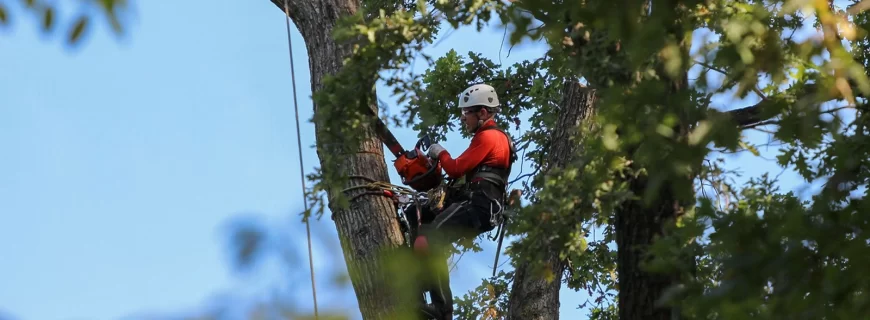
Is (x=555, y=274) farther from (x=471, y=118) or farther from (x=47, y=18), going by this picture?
(x=47, y=18)

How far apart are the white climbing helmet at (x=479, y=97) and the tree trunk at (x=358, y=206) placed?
0.94 m

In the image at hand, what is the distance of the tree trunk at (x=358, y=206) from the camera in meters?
6.40

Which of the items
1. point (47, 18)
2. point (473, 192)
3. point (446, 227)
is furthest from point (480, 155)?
point (47, 18)

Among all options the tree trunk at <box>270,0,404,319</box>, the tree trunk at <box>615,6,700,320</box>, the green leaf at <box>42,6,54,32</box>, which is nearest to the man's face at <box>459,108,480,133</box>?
the tree trunk at <box>270,0,404,319</box>

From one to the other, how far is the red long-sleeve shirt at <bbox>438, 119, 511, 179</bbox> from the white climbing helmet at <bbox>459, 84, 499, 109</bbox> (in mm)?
258

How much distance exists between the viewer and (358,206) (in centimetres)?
666

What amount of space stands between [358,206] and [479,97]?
Answer: 1.37 metres

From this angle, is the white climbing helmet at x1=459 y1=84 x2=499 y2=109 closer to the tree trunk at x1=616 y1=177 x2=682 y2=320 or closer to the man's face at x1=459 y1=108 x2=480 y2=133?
the man's face at x1=459 y1=108 x2=480 y2=133

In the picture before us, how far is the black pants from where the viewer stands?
6.93 metres

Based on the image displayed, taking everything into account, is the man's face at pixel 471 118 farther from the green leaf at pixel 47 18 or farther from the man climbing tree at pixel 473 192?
the green leaf at pixel 47 18

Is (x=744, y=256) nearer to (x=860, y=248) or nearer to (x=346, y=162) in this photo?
(x=860, y=248)

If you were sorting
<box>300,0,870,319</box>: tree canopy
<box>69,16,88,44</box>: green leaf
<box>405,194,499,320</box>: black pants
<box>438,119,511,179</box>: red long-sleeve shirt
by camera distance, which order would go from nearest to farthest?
<box>69,16,88,44</box>: green leaf → <box>300,0,870,319</box>: tree canopy → <box>405,194,499,320</box>: black pants → <box>438,119,511,179</box>: red long-sleeve shirt

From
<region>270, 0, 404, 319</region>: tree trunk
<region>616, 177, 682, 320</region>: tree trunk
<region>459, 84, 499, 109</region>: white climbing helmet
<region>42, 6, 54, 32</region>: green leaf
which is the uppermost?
<region>459, 84, 499, 109</region>: white climbing helmet

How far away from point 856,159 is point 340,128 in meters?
2.15
